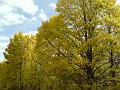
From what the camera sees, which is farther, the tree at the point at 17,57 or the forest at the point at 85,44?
the tree at the point at 17,57

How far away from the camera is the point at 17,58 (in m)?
48.4

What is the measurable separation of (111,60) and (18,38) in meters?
27.6

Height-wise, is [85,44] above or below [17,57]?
below

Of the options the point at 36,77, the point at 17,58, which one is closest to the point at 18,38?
the point at 17,58

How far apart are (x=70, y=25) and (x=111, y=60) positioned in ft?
13.9

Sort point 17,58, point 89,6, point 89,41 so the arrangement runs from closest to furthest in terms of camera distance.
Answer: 1. point 89,41
2. point 89,6
3. point 17,58

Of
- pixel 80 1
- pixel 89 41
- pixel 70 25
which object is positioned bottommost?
pixel 89 41

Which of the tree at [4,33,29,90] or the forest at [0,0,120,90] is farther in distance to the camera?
the tree at [4,33,29,90]

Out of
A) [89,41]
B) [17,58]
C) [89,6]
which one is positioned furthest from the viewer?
[17,58]

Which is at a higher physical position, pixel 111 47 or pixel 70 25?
pixel 70 25

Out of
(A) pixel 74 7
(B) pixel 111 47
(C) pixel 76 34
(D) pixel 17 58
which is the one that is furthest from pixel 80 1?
(D) pixel 17 58

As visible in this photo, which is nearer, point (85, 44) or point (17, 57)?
point (85, 44)

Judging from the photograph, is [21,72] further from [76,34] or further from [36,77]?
[76,34]

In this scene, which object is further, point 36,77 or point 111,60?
point 36,77
